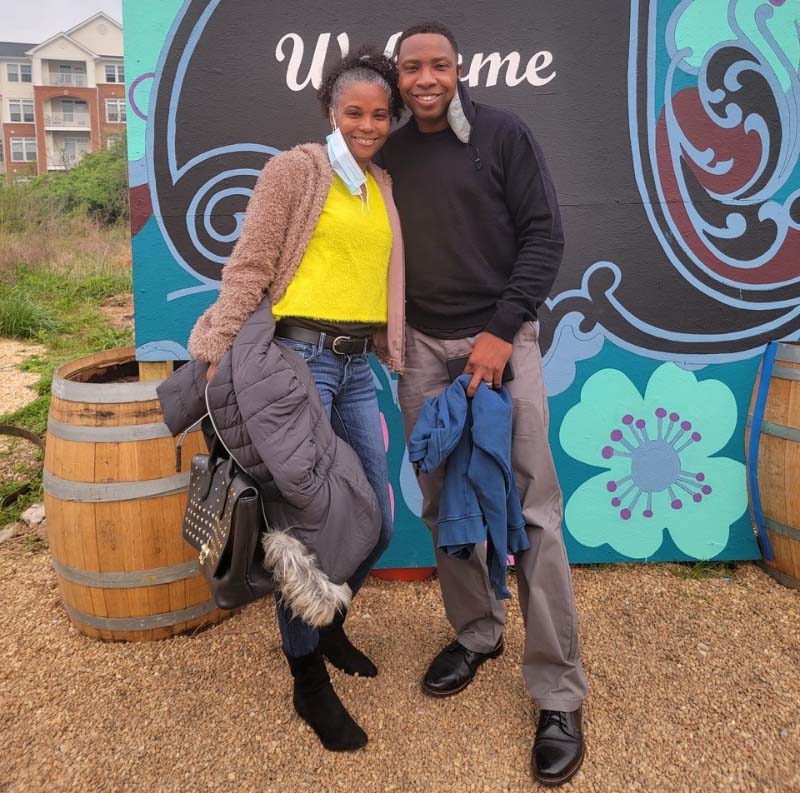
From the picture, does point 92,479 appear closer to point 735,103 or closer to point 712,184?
point 712,184

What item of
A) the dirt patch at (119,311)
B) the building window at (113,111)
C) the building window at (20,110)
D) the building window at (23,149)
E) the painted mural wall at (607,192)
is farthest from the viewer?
the building window at (20,110)

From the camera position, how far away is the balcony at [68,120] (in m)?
44.1

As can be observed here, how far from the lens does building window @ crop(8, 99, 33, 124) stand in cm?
4709

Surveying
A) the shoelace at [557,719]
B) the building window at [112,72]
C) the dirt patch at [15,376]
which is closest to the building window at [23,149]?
Answer: the building window at [112,72]

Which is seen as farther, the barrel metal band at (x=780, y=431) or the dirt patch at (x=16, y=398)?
the dirt patch at (x=16, y=398)

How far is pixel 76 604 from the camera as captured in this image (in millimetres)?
2729

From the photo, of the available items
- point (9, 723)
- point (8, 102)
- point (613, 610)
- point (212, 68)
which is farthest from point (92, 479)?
point (8, 102)

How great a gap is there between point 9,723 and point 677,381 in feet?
9.99

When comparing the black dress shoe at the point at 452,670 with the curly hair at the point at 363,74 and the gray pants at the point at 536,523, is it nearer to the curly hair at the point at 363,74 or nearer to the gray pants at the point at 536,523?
the gray pants at the point at 536,523

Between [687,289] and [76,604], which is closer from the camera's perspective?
[76,604]

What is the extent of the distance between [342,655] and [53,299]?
8507 millimetres

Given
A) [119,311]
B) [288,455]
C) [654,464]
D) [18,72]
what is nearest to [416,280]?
[288,455]

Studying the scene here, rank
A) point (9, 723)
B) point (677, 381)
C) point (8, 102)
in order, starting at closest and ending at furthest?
point (9, 723) < point (677, 381) < point (8, 102)

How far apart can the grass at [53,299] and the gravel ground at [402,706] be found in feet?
5.91
